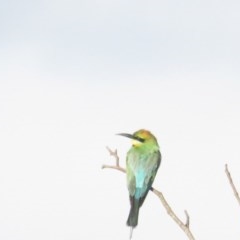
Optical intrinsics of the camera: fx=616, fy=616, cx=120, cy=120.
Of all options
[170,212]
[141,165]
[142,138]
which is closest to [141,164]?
[141,165]

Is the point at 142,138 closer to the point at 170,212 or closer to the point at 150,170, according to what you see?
the point at 150,170

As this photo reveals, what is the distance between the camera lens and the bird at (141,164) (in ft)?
22.6

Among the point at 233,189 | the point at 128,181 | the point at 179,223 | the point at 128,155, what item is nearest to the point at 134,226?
the point at 128,181

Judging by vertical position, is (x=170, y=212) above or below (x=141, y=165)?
below

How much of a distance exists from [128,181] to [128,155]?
20.8 inches

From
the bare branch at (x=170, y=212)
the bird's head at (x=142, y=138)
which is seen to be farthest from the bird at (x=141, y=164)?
the bare branch at (x=170, y=212)

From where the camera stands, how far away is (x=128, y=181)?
22.3 feet

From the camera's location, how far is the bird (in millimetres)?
6879

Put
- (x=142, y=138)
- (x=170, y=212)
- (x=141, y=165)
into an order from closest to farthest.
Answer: (x=170, y=212)
(x=141, y=165)
(x=142, y=138)

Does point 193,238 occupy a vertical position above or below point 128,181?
below

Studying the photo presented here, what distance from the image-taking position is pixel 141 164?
7.21 meters

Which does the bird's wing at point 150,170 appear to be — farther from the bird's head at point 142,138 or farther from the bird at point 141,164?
the bird's head at point 142,138

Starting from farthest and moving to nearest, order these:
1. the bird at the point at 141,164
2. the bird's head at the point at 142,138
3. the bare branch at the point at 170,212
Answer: the bird's head at the point at 142,138 → the bird at the point at 141,164 → the bare branch at the point at 170,212

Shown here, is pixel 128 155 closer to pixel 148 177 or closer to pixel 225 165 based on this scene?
pixel 148 177
